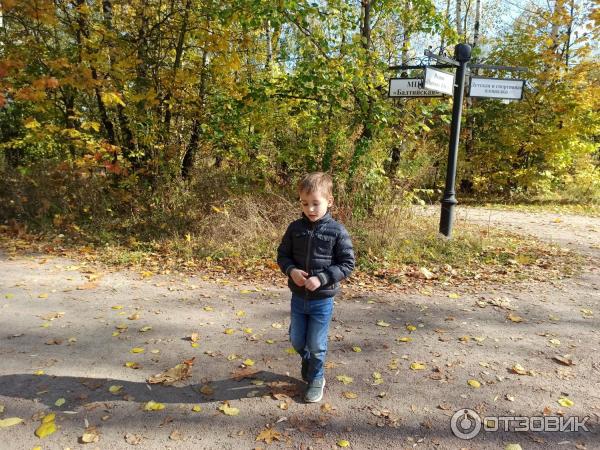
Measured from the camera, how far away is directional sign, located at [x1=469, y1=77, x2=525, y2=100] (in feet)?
21.1

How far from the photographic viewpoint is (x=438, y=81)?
6.21 meters

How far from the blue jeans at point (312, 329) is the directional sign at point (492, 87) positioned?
5.06 metres

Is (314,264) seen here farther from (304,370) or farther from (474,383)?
(474,383)

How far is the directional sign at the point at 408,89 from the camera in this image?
632 cm

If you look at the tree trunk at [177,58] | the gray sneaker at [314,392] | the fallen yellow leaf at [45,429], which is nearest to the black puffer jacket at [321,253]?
the gray sneaker at [314,392]

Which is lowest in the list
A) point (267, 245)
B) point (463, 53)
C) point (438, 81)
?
point (267, 245)

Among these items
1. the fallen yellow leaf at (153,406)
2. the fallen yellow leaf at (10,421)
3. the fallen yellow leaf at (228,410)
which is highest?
the fallen yellow leaf at (228,410)

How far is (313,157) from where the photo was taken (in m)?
7.79

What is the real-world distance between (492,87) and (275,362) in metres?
5.47

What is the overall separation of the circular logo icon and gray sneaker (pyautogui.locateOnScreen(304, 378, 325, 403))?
90cm

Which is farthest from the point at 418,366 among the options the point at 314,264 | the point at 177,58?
the point at 177,58

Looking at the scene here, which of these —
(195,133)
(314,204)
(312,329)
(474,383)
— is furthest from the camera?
(195,133)

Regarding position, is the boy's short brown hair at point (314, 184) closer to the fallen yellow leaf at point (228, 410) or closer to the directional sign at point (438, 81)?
the fallen yellow leaf at point (228, 410)

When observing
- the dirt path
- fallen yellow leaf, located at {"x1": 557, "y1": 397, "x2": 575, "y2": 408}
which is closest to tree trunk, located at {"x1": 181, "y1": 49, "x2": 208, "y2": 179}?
the dirt path
